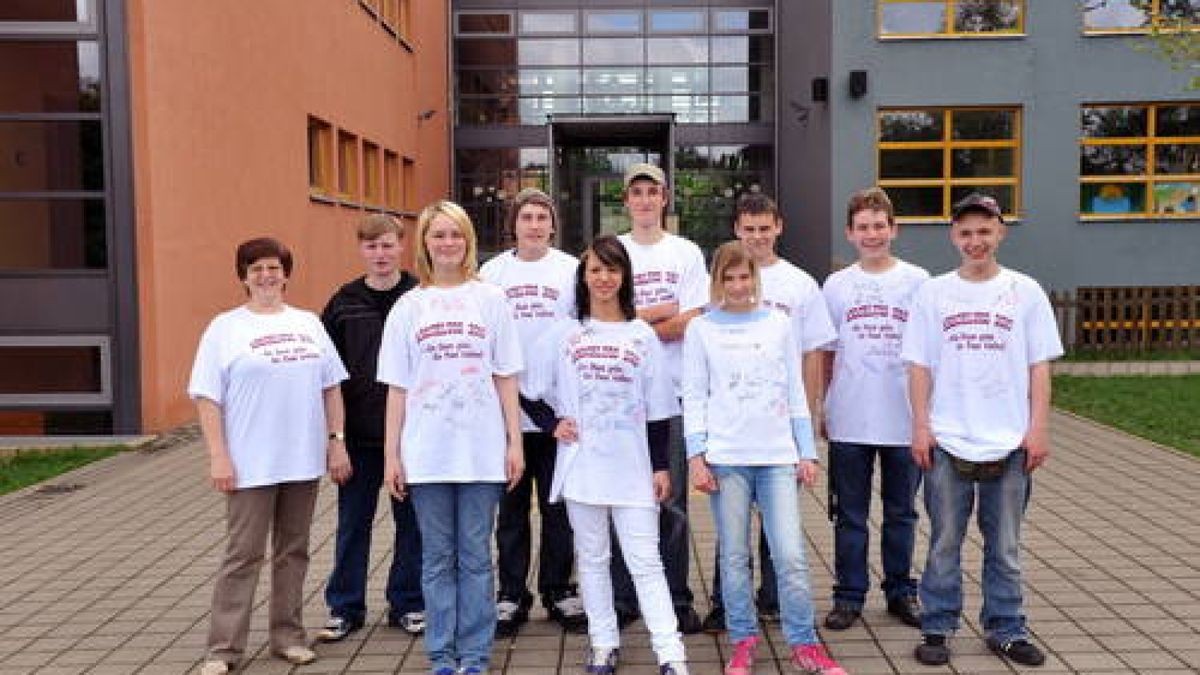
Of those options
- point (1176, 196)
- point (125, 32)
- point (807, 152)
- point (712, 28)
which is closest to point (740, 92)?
point (712, 28)

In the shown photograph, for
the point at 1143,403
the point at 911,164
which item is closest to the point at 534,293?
the point at 1143,403

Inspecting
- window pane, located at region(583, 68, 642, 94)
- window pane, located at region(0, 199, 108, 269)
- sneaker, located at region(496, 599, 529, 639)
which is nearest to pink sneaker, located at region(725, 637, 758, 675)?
sneaker, located at region(496, 599, 529, 639)

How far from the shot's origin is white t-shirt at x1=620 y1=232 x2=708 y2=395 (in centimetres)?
461

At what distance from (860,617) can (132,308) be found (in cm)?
807

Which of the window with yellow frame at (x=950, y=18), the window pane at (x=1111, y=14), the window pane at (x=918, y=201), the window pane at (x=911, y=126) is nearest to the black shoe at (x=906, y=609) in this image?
the window pane at (x=918, y=201)

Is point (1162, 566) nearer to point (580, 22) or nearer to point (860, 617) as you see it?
point (860, 617)

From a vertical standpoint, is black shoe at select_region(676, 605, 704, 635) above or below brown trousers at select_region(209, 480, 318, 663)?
below

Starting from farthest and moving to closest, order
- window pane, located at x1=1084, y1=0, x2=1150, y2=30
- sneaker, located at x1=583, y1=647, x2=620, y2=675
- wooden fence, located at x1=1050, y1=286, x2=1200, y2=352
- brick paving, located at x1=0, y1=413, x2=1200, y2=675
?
window pane, located at x1=1084, y1=0, x2=1150, y2=30, wooden fence, located at x1=1050, y1=286, x2=1200, y2=352, brick paving, located at x1=0, y1=413, x2=1200, y2=675, sneaker, located at x1=583, y1=647, x2=620, y2=675

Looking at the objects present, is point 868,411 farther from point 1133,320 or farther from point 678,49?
point 678,49

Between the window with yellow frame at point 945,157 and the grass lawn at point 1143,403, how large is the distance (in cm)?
426

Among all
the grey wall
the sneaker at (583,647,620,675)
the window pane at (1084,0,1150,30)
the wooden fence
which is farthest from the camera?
the window pane at (1084,0,1150,30)

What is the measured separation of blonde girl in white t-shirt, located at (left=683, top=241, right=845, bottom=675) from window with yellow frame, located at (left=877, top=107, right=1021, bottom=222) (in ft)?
45.3

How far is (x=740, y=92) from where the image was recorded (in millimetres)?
25312

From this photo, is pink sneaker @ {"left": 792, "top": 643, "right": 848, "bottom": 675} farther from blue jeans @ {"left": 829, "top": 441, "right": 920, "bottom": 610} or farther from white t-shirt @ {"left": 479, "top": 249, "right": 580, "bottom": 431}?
white t-shirt @ {"left": 479, "top": 249, "right": 580, "bottom": 431}
